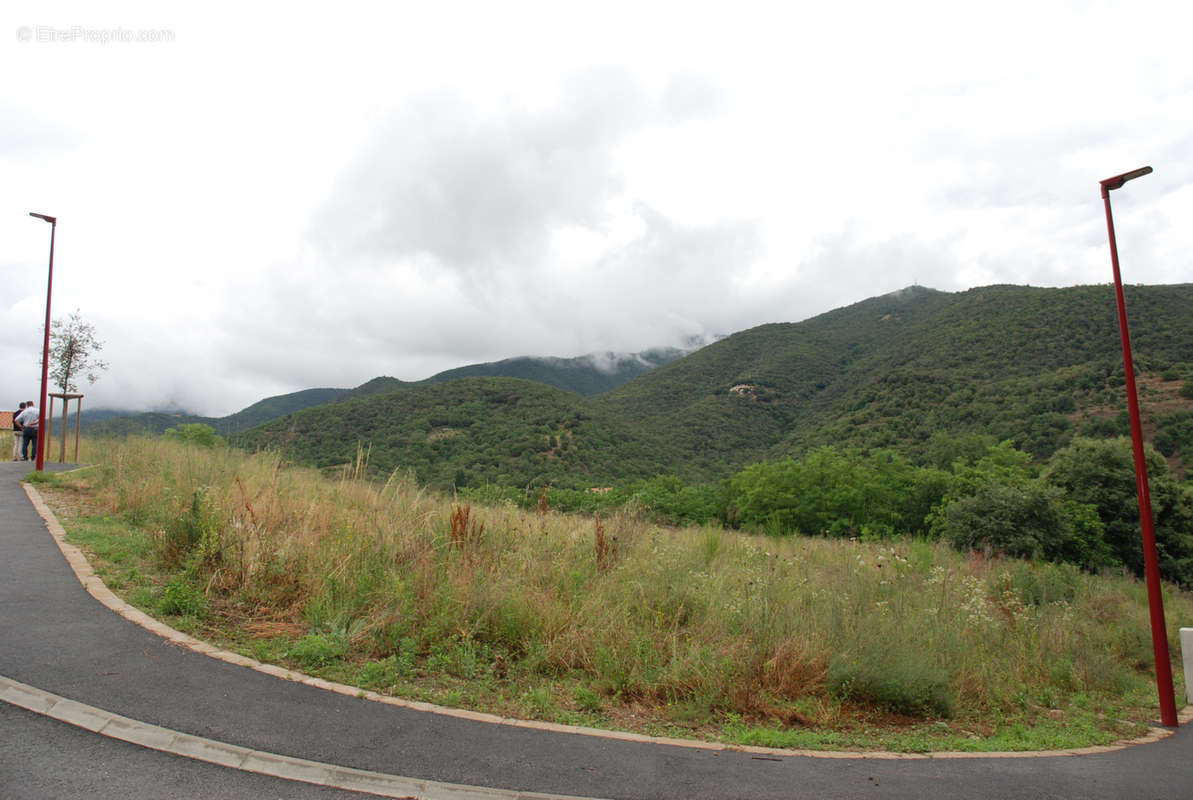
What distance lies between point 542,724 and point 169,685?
8.75ft

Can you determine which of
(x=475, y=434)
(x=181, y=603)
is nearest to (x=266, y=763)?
(x=181, y=603)

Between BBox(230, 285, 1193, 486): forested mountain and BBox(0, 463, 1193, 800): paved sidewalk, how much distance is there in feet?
73.1

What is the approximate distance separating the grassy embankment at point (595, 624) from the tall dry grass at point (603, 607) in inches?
1.1

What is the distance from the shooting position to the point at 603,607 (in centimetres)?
660

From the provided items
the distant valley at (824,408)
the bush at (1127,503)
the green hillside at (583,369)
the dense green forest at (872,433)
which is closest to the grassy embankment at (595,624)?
the dense green forest at (872,433)

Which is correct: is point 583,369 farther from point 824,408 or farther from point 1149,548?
point 1149,548

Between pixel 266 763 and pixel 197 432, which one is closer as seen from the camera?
pixel 266 763

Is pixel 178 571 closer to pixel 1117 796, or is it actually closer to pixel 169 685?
pixel 169 685

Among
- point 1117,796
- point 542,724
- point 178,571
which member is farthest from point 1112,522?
point 178,571

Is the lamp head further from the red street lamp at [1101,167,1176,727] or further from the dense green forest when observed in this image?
the dense green forest

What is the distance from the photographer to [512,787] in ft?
11.9

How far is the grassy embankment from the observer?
530 cm

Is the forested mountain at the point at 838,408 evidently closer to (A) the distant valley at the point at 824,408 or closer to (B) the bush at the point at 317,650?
(A) the distant valley at the point at 824,408

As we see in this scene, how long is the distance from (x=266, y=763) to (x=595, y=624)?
10.9ft
